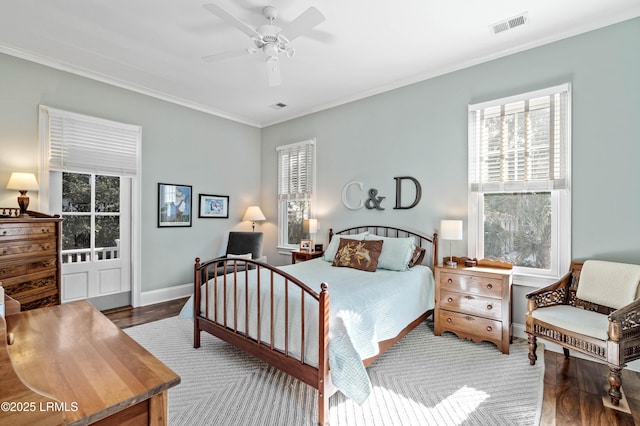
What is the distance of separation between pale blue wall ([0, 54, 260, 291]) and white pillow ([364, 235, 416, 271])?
3.05 m

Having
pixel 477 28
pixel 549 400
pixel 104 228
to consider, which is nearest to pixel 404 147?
pixel 477 28

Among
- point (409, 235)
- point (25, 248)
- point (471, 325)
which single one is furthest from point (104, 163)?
point (471, 325)

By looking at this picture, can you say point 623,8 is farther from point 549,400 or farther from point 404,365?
point 404,365

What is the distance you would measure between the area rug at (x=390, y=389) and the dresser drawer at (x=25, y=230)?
1490 millimetres

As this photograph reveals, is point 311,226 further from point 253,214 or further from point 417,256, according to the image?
point 417,256

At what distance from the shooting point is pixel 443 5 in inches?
102

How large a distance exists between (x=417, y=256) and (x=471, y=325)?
0.96 meters

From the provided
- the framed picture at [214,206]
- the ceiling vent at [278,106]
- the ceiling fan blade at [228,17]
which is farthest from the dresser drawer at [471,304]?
the framed picture at [214,206]

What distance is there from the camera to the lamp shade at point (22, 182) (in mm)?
3189

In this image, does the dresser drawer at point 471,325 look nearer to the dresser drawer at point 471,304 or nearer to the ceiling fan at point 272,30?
the dresser drawer at point 471,304

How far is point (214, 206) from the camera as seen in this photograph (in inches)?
207

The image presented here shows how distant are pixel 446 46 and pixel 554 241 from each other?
2270 mm

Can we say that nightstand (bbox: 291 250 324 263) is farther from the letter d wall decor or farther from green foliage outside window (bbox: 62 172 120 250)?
green foliage outside window (bbox: 62 172 120 250)

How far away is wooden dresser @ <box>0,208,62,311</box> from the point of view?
280 cm
